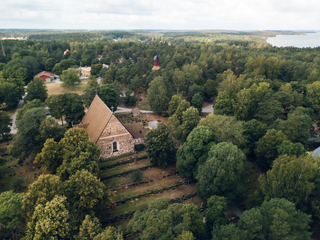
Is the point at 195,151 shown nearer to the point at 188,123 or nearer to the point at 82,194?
the point at 188,123

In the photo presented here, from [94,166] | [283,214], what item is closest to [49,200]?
[94,166]

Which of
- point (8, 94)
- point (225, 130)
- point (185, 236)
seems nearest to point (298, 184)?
point (225, 130)

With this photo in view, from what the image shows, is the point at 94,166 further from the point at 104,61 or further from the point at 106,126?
the point at 104,61

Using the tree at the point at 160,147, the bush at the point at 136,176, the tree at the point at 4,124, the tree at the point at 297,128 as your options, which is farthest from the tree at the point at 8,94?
the tree at the point at 297,128

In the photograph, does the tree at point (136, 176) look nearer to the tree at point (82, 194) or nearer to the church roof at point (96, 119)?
the tree at point (82, 194)

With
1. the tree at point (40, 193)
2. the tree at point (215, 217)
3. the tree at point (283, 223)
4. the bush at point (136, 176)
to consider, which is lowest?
the bush at point (136, 176)

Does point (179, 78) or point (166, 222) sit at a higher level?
point (179, 78)
